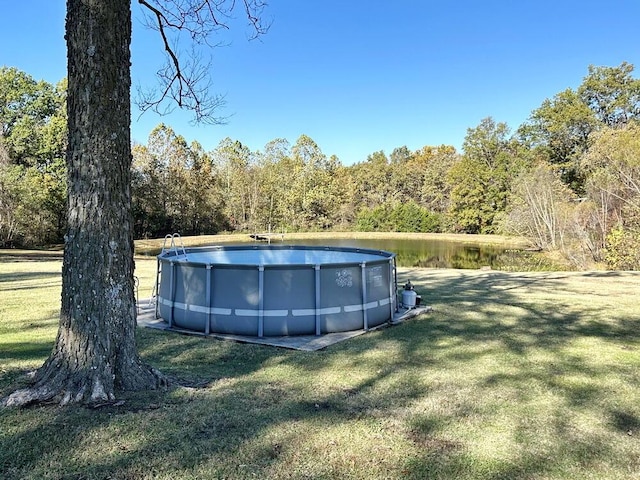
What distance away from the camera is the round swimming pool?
16.8 ft

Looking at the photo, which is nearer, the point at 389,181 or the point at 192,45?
the point at 192,45

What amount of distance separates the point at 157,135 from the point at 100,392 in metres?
35.0

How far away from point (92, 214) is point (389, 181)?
1887 inches

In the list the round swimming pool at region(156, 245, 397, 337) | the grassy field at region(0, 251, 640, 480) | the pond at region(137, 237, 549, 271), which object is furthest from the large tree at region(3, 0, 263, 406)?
the pond at region(137, 237, 549, 271)

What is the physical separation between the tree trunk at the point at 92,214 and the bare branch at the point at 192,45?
1.63 metres

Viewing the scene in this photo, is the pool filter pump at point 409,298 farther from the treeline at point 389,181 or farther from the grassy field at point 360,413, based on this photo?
the treeline at point 389,181

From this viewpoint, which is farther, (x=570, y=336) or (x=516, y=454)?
(x=570, y=336)

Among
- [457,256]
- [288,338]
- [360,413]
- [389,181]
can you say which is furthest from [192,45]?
[389,181]

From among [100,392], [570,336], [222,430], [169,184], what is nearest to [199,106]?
[100,392]

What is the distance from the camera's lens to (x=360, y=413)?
2.90 metres

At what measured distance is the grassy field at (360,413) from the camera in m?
2.17

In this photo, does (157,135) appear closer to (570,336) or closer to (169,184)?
(169,184)

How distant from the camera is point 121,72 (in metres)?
2.89

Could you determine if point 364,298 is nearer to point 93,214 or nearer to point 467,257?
point 93,214
